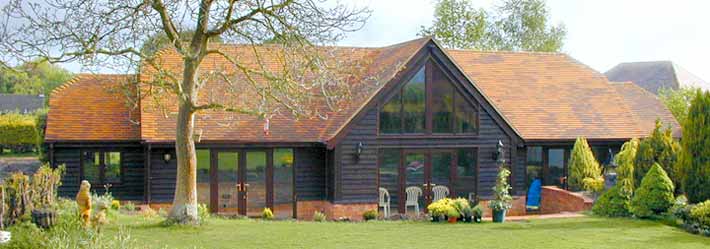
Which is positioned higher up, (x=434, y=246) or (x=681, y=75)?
(x=681, y=75)

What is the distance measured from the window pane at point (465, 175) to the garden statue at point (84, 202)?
1109 centimetres

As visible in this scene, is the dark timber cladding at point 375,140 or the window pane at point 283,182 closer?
the dark timber cladding at point 375,140

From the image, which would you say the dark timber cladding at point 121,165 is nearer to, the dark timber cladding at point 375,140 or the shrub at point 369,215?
the dark timber cladding at point 375,140

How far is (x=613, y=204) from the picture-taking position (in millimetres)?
17547

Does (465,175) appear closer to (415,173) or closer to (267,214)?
(415,173)

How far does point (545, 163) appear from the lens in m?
23.6

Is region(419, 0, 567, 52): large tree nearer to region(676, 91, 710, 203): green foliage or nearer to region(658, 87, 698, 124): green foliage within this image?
region(658, 87, 698, 124): green foliage

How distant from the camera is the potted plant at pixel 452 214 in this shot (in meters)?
16.7

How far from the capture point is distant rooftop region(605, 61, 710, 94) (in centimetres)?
5397

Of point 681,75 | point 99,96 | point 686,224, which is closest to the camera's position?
point 686,224

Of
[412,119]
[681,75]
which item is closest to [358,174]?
[412,119]

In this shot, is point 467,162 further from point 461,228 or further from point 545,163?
point 461,228

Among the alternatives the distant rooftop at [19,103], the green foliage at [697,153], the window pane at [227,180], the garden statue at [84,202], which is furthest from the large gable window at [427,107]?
the distant rooftop at [19,103]

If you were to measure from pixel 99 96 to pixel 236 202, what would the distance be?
568 centimetres
